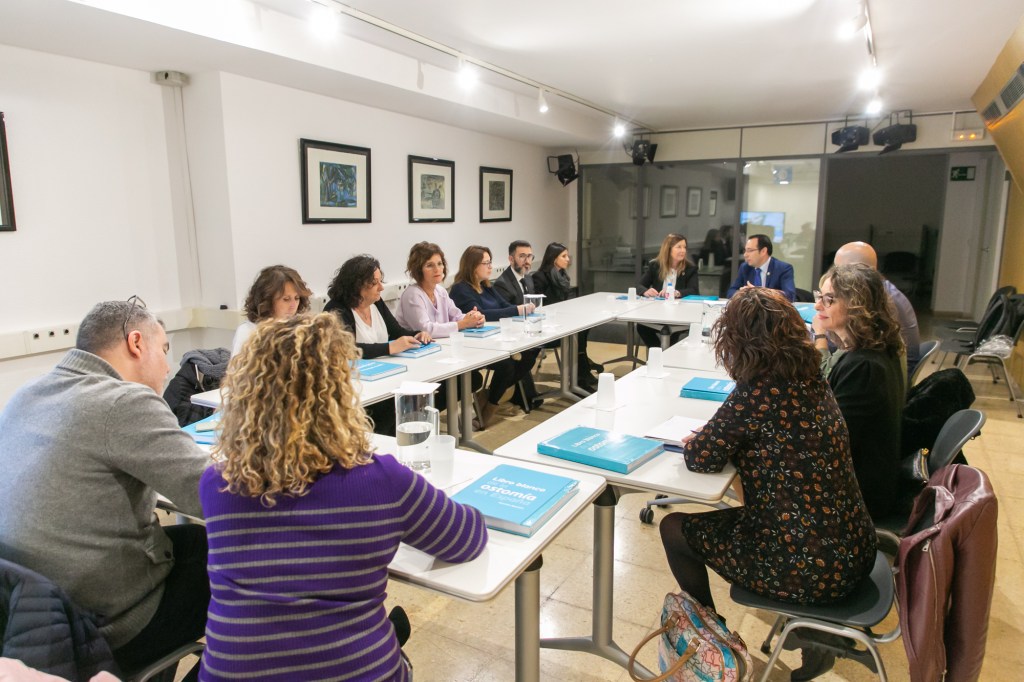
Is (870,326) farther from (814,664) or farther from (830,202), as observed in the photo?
(830,202)

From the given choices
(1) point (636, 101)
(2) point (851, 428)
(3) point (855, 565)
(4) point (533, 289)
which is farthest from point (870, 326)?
(1) point (636, 101)

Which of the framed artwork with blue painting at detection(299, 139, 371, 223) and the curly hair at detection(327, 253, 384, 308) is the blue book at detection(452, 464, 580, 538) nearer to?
the curly hair at detection(327, 253, 384, 308)

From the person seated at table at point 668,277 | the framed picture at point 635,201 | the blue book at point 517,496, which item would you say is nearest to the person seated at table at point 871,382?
the blue book at point 517,496

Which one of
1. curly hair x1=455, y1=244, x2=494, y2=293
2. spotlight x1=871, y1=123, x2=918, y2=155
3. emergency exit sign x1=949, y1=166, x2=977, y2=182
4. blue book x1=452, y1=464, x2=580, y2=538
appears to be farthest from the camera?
emergency exit sign x1=949, y1=166, x2=977, y2=182

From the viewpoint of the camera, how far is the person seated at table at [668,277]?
5.86 m

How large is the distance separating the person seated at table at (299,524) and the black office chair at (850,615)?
0.96 m

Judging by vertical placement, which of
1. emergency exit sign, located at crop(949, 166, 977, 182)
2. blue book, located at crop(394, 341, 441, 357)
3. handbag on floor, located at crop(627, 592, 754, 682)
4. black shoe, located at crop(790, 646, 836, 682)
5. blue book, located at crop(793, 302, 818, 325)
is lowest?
black shoe, located at crop(790, 646, 836, 682)

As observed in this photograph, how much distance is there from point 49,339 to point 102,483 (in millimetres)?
2867

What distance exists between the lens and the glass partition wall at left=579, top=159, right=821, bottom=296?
27.4 ft

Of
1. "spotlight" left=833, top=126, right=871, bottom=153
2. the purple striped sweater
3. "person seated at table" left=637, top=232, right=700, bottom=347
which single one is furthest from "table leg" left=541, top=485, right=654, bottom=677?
"spotlight" left=833, top=126, right=871, bottom=153

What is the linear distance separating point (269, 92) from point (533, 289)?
8.82 feet

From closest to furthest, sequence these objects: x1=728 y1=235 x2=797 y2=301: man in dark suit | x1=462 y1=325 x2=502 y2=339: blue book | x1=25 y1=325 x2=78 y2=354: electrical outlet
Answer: x1=25 y1=325 x2=78 y2=354: electrical outlet → x1=462 y1=325 x2=502 y2=339: blue book → x1=728 y1=235 x2=797 y2=301: man in dark suit

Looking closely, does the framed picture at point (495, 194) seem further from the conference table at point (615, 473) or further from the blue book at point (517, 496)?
the blue book at point (517, 496)

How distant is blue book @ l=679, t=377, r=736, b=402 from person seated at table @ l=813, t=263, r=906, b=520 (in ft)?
1.68
